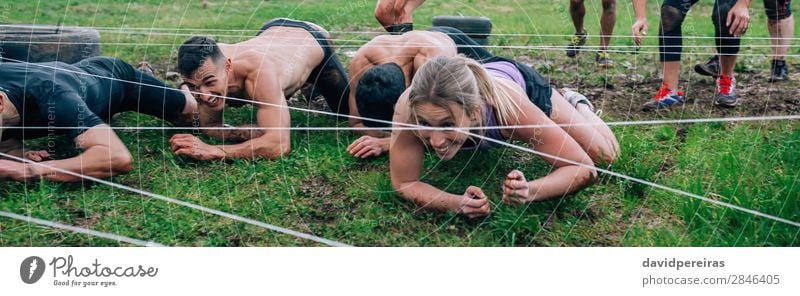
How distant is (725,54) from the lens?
2361 millimetres

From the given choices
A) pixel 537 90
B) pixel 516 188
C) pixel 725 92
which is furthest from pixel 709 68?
pixel 516 188

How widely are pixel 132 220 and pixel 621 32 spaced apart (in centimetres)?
216

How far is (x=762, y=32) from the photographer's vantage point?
123 inches

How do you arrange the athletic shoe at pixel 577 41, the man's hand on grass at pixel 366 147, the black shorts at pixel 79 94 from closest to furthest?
1. the black shorts at pixel 79 94
2. the man's hand on grass at pixel 366 147
3. the athletic shoe at pixel 577 41

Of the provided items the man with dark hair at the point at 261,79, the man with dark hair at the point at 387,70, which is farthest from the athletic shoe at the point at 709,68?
the man with dark hair at the point at 261,79

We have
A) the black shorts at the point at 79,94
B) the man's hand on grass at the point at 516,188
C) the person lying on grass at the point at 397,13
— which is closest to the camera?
the man's hand on grass at the point at 516,188

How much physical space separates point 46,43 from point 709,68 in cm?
219

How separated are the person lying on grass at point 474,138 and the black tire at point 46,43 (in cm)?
124

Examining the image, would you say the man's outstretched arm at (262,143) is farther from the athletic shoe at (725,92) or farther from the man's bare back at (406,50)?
the athletic shoe at (725,92)

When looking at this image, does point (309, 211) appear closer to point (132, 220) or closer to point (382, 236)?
point (382, 236)

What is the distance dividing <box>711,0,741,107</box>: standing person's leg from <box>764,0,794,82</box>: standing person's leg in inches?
6.7

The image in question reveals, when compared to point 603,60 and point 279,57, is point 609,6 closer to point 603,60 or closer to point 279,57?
point 603,60

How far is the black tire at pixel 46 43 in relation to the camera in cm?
227

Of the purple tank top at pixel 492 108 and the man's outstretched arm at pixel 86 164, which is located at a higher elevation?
the purple tank top at pixel 492 108
